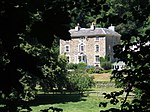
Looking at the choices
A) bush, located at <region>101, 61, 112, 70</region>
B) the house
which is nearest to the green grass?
bush, located at <region>101, 61, 112, 70</region>

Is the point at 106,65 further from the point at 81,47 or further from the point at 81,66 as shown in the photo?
the point at 81,47

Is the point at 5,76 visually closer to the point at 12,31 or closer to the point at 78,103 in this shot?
the point at 12,31

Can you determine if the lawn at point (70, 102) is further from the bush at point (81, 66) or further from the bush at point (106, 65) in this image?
the bush at point (106, 65)

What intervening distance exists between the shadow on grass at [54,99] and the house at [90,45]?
1046 inches

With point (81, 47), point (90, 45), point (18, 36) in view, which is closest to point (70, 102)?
point (18, 36)

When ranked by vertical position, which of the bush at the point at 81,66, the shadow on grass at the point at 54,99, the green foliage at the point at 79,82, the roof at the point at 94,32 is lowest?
the shadow on grass at the point at 54,99

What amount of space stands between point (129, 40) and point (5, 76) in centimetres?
220

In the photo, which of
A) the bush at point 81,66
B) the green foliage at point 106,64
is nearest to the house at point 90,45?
the green foliage at point 106,64

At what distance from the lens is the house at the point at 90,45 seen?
63425mm

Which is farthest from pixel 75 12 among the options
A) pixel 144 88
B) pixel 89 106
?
pixel 89 106

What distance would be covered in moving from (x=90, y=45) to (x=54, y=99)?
31.5 meters

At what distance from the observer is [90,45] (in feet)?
213

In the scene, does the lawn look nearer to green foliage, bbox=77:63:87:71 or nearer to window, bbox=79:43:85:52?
green foliage, bbox=77:63:87:71

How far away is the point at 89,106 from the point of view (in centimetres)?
2997
